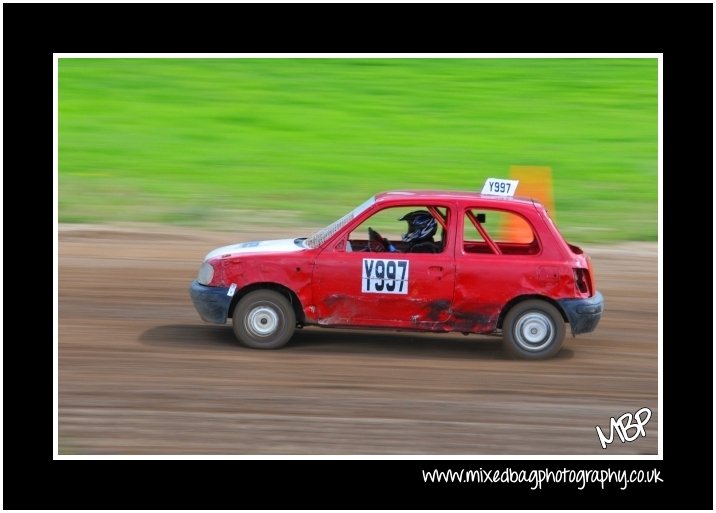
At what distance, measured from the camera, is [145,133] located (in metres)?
19.1

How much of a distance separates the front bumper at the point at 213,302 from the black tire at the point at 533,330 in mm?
2806

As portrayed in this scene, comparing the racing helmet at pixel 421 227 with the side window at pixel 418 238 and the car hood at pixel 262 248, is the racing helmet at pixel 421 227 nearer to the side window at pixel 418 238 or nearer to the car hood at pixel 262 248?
the side window at pixel 418 238

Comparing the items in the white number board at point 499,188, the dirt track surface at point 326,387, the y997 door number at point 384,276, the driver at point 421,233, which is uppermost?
the white number board at point 499,188

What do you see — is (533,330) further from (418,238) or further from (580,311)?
(418,238)

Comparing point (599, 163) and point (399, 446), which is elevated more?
point (599, 163)

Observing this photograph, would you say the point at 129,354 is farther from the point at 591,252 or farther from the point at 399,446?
the point at 591,252

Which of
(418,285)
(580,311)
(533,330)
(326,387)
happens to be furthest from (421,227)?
(326,387)

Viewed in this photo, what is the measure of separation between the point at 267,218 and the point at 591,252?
16.2 feet

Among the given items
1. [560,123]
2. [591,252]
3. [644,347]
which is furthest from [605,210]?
[644,347]

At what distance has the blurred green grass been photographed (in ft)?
53.2

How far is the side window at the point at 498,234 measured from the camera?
10133 millimetres

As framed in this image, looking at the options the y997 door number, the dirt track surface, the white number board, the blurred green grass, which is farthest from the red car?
the blurred green grass

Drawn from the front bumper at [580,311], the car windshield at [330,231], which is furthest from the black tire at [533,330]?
the car windshield at [330,231]

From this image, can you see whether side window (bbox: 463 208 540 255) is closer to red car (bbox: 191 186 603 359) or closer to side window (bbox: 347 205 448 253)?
red car (bbox: 191 186 603 359)
